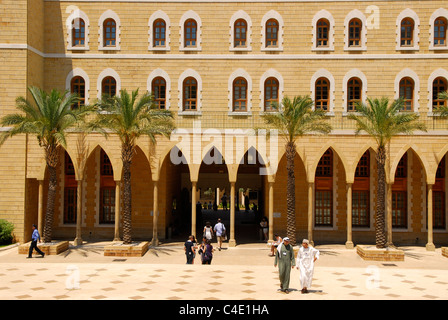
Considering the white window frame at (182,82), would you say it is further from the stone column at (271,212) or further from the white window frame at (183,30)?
the stone column at (271,212)

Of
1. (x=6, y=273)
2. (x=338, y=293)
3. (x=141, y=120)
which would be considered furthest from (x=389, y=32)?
(x=6, y=273)

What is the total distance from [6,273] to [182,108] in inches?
473

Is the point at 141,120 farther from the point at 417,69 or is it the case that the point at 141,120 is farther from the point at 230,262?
the point at 417,69

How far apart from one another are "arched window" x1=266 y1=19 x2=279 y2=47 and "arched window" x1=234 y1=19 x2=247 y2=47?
1.20m

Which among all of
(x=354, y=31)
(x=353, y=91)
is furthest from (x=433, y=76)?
(x=354, y=31)

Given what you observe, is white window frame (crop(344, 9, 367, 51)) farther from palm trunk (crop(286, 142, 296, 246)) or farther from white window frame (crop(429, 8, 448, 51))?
palm trunk (crop(286, 142, 296, 246))

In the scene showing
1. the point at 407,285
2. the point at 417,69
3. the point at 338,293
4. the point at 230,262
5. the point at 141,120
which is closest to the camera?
the point at 338,293

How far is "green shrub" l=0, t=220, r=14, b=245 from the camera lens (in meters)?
22.4

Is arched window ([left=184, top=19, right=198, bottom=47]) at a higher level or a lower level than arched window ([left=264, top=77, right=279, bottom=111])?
higher

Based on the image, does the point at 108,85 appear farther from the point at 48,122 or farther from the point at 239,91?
the point at 239,91

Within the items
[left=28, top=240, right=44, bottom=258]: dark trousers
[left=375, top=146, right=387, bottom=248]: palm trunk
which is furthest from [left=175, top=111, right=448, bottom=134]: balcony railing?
[left=28, top=240, right=44, bottom=258]: dark trousers

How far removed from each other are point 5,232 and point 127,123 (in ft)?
25.6

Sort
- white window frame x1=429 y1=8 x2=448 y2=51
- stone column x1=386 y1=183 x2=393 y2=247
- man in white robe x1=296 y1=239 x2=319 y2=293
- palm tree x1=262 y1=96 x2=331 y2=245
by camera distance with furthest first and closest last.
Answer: white window frame x1=429 y1=8 x2=448 y2=51, stone column x1=386 y1=183 x2=393 y2=247, palm tree x1=262 y1=96 x2=331 y2=245, man in white robe x1=296 y1=239 x2=319 y2=293

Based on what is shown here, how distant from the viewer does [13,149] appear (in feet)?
76.9
